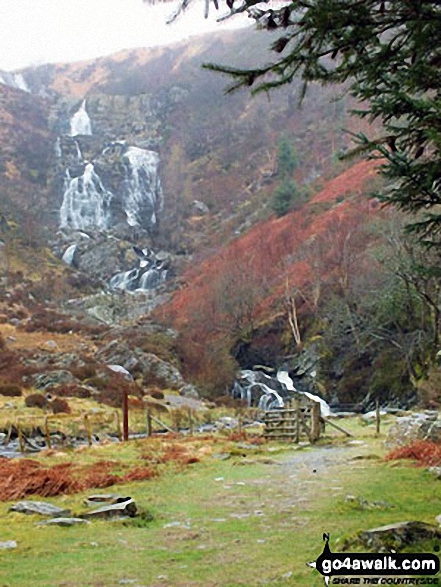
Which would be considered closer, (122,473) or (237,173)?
(122,473)

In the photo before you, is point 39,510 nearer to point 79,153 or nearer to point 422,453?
point 422,453

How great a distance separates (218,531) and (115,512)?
1438 millimetres

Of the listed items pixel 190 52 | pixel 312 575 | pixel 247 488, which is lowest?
pixel 247 488

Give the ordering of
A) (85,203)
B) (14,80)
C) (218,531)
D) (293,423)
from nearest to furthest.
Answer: (218,531)
(293,423)
(85,203)
(14,80)

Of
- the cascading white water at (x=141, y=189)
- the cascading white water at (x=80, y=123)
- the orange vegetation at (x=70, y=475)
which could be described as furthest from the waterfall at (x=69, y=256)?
the orange vegetation at (x=70, y=475)

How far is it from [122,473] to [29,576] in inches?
255

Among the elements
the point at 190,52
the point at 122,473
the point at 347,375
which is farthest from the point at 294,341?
the point at 190,52

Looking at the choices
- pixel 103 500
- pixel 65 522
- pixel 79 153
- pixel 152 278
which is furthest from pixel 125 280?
pixel 65 522

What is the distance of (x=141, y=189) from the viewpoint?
85.6 m

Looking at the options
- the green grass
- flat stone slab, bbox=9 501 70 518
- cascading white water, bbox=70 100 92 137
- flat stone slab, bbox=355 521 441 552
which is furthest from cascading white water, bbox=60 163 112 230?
flat stone slab, bbox=355 521 441 552

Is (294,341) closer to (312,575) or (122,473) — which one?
(122,473)

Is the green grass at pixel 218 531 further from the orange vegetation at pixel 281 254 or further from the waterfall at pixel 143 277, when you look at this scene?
the waterfall at pixel 143 277

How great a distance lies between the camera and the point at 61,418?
77.4ft

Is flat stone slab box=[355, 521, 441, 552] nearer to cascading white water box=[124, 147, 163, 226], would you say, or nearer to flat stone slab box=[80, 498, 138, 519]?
flat stone slab box=[80, 498, 138, 519]
